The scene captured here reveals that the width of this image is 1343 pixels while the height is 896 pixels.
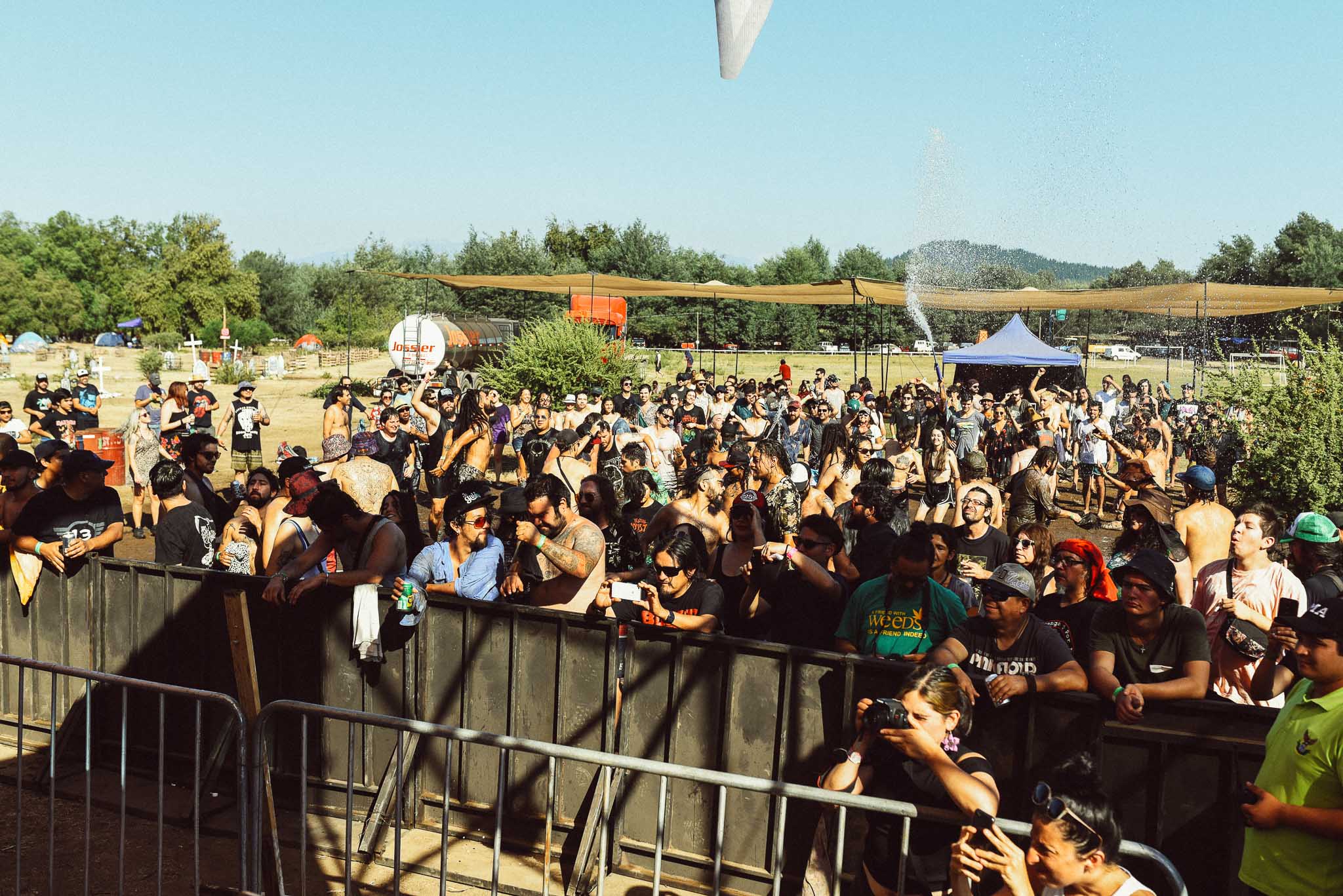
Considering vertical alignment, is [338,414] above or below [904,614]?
above

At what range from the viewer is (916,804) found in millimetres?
Result: 3305

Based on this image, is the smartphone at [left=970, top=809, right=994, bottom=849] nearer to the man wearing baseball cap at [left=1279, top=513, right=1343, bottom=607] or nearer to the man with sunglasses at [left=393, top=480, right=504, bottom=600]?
the man wearing baseball cap at [left=1279, top=513, right=1343, bottom=607]

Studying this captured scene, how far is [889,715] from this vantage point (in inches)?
130

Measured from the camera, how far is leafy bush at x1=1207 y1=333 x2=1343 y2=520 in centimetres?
1142

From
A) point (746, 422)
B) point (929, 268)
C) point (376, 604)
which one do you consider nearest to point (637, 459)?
point (376, 604)

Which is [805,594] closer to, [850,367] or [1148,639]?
[1148,639]

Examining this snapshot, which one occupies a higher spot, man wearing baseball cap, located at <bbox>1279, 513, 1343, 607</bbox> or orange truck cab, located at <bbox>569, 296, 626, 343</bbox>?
orange truck cab, located at <bbox>569, 296, 626, 343</bbox>

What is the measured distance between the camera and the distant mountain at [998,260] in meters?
82.3

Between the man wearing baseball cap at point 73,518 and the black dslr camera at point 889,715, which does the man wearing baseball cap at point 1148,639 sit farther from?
the man wearing baseball cap at point 73,518

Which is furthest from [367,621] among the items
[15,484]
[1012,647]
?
[15,484]

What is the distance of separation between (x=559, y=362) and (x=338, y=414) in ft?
43.1

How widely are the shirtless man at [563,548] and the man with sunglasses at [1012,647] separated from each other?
202 cm

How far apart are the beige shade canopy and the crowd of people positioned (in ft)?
29.0

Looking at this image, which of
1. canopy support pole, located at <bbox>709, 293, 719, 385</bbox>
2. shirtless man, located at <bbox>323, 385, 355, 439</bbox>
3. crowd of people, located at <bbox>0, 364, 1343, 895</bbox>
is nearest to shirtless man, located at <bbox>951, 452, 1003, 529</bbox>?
crowd of people, located at <bbox>0, 364, 1343, 895</bbox>
